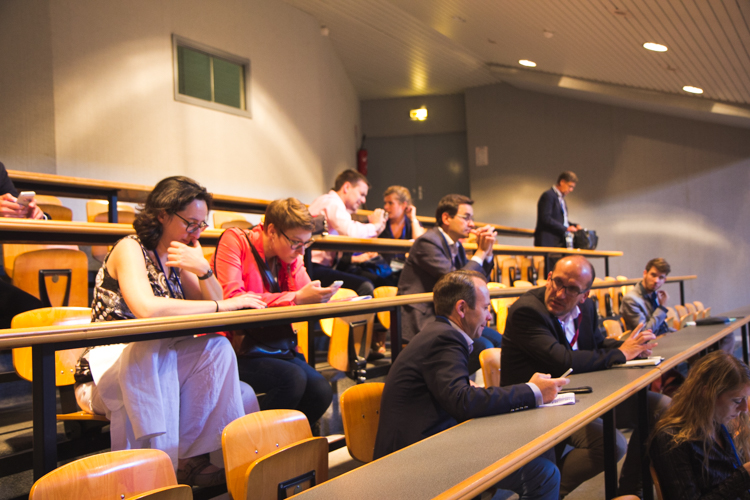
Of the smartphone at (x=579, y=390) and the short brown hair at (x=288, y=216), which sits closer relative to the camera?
the smartphone at (x=579, y=390)

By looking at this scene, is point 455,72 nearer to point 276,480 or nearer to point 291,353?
point 291,353

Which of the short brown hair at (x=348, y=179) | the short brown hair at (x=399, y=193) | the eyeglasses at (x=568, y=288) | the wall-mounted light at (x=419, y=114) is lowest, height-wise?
the eyeglasses at (x=568, y=288)

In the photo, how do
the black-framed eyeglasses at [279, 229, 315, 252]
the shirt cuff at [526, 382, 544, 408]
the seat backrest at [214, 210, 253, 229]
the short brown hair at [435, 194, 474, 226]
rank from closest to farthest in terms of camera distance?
1. the shirt cuff at [526, 382, 544, 408]
2. the black-framed eyeglasses at [279, 229, 315, 252]
3. the short brown hair at [435, 194, 474, 226]
4. the seat backrest at [214, 210, 253, 229]

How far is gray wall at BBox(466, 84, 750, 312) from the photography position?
8.59 metres

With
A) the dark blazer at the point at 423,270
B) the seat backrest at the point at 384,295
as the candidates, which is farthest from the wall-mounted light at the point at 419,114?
the dark blazer at the point at 423,270

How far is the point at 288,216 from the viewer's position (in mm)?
2281

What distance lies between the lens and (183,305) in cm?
180

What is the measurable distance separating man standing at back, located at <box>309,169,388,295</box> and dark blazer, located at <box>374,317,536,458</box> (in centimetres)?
214

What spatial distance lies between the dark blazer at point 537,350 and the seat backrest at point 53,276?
2.08 meters

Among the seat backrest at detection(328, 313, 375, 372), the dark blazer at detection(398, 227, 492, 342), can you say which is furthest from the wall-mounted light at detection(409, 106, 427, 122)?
the seat backrest at detection(328, 313, 375, 372)

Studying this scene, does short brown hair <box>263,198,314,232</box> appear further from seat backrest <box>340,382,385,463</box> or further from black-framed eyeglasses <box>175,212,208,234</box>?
seat backrest <box>340,382,385,463</box>

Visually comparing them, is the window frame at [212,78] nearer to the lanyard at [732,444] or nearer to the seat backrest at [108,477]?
the seat backrest at [108,477]

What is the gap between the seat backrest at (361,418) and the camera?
74.0 inches

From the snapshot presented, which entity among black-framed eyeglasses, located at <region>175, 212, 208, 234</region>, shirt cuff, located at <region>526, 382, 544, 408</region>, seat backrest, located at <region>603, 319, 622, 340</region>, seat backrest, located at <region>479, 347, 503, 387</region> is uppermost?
black-framed eyeglasses, located at <region>175, 212, 208, 234</region>
